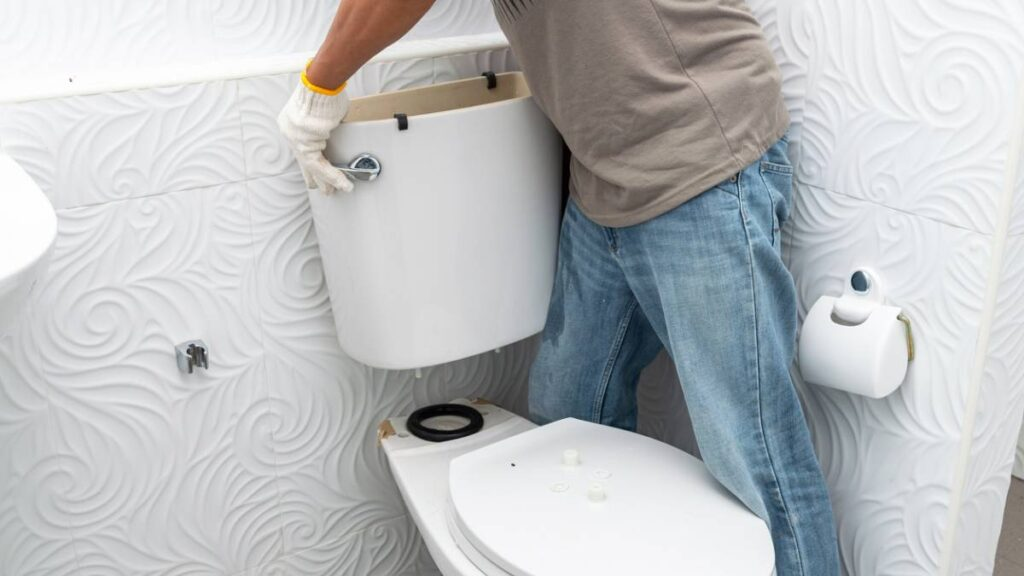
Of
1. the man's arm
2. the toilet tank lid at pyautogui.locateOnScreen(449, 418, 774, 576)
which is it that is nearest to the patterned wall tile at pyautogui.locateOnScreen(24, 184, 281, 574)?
the man's arm

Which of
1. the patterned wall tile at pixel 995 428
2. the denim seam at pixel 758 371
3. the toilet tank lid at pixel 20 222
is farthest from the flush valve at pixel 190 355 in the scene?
the patterned wall tile at pixel 995 428

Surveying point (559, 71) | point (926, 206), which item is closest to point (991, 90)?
point (926, 206)

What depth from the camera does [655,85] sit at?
116 centimetres

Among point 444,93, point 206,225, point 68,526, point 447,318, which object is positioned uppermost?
Result: point 444,93

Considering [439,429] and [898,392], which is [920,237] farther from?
[439,429]

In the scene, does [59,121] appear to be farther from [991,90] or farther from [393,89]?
[991,90]

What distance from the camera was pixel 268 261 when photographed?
142 centimetres

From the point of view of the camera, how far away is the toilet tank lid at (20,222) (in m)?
0.89

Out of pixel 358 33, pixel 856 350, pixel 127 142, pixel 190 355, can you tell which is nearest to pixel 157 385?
pixel 190 355

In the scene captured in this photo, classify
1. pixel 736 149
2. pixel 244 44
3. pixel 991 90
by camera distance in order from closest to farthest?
pixel 991 90
pixel 736 149
pixel 244 44

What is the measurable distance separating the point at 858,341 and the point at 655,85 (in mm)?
357

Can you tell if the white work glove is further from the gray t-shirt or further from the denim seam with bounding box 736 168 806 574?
the denim seam with bounding box 736 168 806 574

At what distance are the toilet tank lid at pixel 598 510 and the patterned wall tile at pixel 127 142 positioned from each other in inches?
18.8

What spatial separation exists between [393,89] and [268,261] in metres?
0.28
